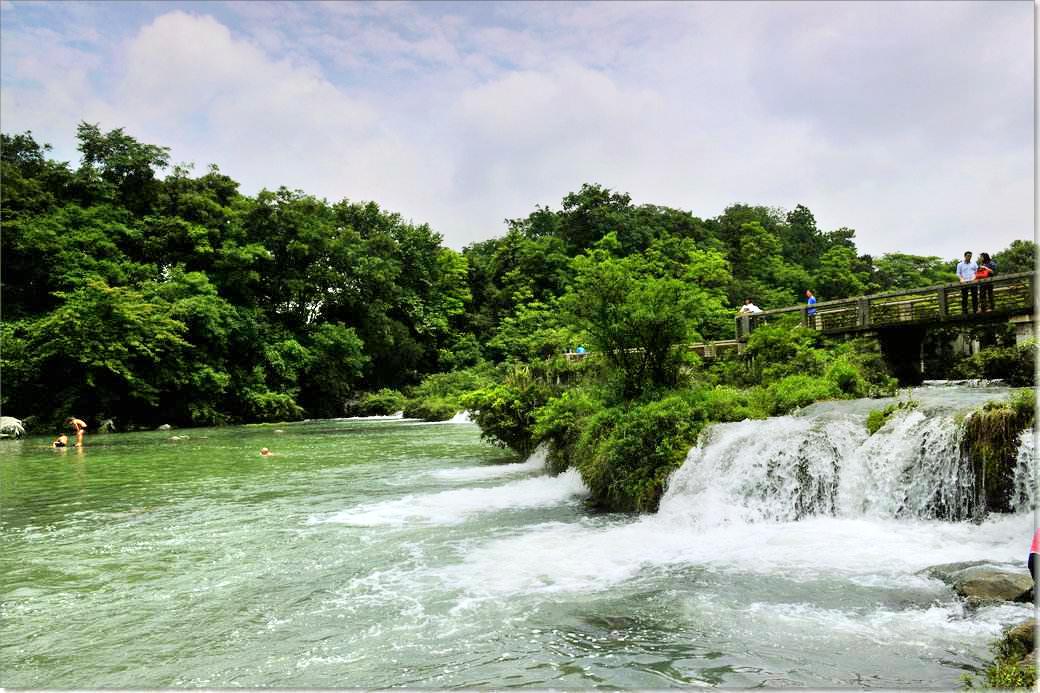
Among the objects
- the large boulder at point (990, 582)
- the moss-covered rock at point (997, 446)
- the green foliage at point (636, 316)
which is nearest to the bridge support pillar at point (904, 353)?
the green foliage at point (636, 316)

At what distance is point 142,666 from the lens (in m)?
5.59

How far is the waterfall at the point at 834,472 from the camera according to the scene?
9.03m

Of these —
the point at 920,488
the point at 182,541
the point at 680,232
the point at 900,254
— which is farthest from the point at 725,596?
the point at 900,254

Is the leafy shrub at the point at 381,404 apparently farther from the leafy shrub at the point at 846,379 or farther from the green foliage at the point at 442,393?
the leafy shrub at the point at 846,379

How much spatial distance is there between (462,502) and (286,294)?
116 feet

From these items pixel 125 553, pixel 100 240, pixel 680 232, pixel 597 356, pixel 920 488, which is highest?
pixel 680 232

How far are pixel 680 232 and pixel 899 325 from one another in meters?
42.5

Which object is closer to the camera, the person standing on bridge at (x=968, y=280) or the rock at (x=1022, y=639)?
the rock at (x=1022, y=639)

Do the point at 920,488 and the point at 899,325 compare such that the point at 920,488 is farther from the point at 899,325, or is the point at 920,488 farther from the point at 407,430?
the point at 407,430

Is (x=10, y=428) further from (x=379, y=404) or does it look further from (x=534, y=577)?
(x=534, y=577)

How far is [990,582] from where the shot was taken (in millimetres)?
6367

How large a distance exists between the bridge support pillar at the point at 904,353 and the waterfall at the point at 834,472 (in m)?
7.48

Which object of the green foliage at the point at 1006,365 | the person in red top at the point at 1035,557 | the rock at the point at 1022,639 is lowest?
the rock at the point at 1022,639

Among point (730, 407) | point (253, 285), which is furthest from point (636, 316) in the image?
point (253, 285)
